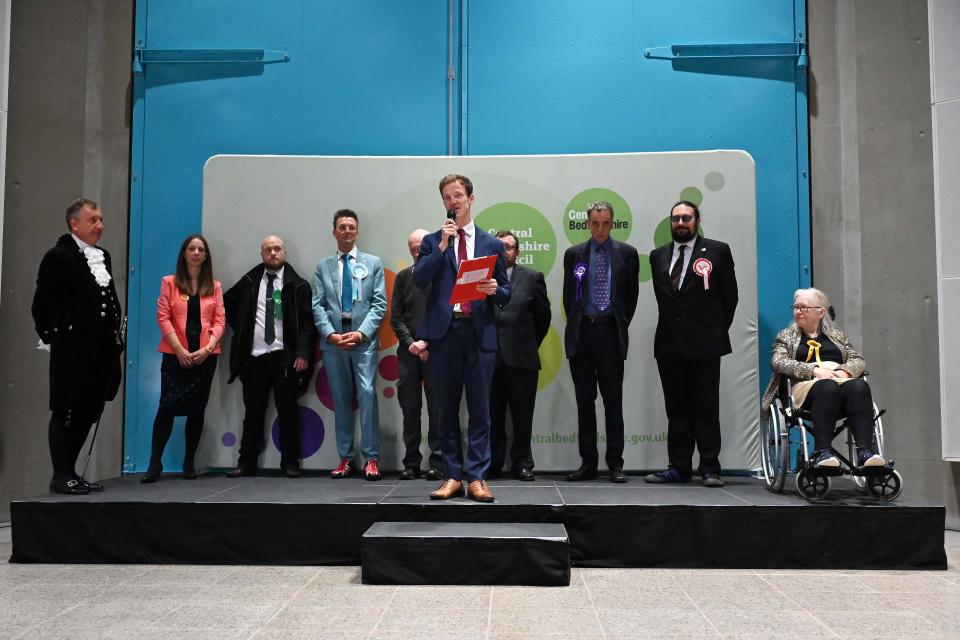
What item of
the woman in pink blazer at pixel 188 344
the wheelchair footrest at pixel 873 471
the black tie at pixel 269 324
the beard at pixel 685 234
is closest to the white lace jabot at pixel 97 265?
the woman in pink blazer at pixel 188 344

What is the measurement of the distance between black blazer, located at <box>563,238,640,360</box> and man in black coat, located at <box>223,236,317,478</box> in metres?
1.69

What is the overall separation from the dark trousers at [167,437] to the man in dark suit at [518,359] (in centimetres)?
187

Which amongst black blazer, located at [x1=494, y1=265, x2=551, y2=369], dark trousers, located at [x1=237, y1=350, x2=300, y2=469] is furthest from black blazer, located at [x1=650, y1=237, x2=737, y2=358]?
dark trousers, located at [x1=237, y1=350, x2=300, y2=469]

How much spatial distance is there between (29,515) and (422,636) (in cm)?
232

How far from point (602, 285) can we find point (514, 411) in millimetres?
941

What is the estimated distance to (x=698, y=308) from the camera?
4496 millimetres

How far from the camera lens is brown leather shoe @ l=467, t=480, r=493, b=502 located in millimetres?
3791

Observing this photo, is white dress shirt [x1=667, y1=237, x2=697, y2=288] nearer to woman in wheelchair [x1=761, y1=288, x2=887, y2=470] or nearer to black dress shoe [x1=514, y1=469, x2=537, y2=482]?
woman in wheelchair [x1=761, y1=288, x2=887, y2=470]

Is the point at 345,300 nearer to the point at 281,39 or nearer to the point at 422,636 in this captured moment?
the point at 281,39

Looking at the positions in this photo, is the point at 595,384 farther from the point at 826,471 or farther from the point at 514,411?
the point at 826,471

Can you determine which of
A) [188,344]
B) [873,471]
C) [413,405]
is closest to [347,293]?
[413,405]

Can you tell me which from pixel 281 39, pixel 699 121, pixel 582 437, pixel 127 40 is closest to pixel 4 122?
pixel 127 40

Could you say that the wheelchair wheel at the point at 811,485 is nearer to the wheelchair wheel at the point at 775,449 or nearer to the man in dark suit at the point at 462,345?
the wheelchair wheel at the point at 775,449

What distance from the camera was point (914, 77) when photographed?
5133mm
